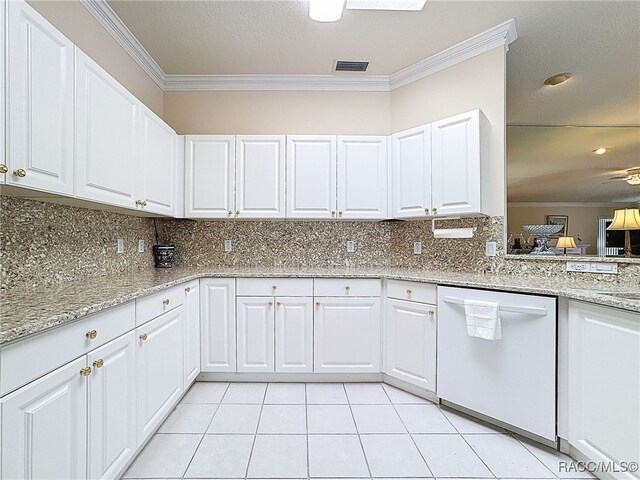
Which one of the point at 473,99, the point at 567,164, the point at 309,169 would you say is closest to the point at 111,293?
the point at 309,169

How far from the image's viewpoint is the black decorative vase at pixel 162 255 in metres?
3.10

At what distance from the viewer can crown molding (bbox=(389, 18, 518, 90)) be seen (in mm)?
2555

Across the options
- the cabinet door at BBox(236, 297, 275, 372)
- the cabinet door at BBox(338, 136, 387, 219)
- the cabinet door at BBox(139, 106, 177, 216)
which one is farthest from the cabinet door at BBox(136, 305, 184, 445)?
the cabinet door at BBox(338, 136, 387, 219)

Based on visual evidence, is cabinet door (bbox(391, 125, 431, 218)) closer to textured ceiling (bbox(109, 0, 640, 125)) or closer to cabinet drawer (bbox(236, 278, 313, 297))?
textured ceiling (bbox(109, 0, 640, 125))

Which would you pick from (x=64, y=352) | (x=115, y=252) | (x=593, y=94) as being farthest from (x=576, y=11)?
(x=115, y=252)

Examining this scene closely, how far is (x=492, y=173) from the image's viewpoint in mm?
2613

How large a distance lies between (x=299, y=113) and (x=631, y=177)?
2.99 metres

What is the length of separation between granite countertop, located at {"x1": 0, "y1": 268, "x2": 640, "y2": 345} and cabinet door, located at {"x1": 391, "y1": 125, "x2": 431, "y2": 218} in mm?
614

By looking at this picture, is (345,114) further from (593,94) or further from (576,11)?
(593,94)

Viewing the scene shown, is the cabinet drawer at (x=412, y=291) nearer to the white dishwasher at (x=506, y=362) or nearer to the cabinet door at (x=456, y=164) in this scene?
the white dishwasher at (x=506, y=362)

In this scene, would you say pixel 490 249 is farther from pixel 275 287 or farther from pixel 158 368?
pixel 158 368

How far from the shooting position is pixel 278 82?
10.8 feet

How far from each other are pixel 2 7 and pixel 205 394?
8.01ft

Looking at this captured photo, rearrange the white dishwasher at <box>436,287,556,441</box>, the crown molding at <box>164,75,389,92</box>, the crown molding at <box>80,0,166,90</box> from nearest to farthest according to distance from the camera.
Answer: the white dishwasher at <box>436,287,556,441</box> → the crown molding at <box>80,0,166,90</box> → the crown molding at <box>164,75,389,92</box>
